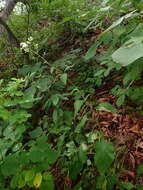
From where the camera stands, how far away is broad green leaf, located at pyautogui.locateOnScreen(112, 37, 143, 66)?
0.55 metres

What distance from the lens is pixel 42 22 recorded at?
3.32m

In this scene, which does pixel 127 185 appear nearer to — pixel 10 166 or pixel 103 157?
pixel 103 157

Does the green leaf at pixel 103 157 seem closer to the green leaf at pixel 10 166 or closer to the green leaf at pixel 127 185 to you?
the green leaf at pixel 127 185

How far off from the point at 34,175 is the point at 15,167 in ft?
0.39

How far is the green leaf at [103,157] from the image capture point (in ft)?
3.53

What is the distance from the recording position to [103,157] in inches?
43.7

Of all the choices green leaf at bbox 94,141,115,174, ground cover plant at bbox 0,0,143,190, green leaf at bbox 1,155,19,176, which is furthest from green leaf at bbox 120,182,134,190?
green leaf at bbox 1,155,19,176

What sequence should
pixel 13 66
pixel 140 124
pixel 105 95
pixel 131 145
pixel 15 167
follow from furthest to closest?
pixel 13 66 < pixel 105 95 < pixel 140 124 < pixel 131 145 < pixel 15 167

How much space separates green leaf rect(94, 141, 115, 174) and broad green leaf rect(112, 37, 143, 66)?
2.17 ft

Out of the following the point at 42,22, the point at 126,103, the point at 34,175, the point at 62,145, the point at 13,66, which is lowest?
the point at 34,175

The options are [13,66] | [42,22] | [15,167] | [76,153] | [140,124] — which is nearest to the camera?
[15,167]

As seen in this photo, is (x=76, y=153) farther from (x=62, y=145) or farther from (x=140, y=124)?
(x=140, y=124)

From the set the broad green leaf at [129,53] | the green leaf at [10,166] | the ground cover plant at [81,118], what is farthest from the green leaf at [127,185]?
the broad green leaf at [129,53]

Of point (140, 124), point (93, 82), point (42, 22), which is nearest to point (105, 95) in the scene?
point (93, 82)
